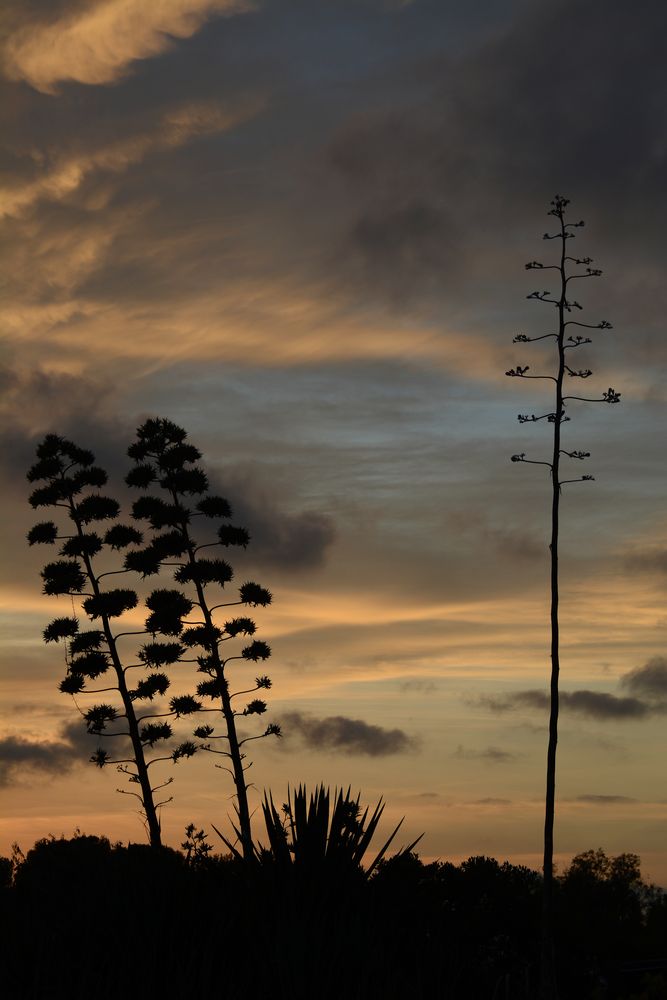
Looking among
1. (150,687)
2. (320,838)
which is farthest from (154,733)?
(320,838)

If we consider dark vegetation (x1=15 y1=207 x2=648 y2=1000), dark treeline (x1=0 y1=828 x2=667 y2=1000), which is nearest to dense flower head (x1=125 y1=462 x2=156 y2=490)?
dark vegetation (x1=15 y1=207 x2=648 y2=1000)

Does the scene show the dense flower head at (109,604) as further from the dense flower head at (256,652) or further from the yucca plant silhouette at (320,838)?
the yucca plant silhouette at (320,838)

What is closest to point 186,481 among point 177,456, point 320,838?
point 177,456

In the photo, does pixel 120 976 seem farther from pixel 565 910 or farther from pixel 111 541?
pixel 111 541

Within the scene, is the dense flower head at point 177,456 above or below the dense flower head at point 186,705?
above

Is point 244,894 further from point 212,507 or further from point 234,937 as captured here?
point 212,507

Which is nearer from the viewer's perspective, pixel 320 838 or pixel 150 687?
pixel 320 838

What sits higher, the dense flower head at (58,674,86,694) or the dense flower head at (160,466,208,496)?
the dense flower head at (160,466,208,496)

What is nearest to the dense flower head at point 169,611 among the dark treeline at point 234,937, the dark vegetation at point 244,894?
the dark vegetation at point 244,894

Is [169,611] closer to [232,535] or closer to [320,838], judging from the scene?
[232,535]

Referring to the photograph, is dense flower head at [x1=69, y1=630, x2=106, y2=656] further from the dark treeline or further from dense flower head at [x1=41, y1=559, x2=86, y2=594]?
the dark treeline

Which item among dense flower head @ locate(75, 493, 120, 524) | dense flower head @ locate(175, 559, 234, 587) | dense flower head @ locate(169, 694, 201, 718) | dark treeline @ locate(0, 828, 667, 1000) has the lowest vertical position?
dark treeline @ locate(0, 828, 667, 1000)

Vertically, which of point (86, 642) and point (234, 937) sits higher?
point (86, 642)

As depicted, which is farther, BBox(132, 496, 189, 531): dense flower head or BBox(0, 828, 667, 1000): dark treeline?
BBox(132, 496, 189, 531): dense flower head
